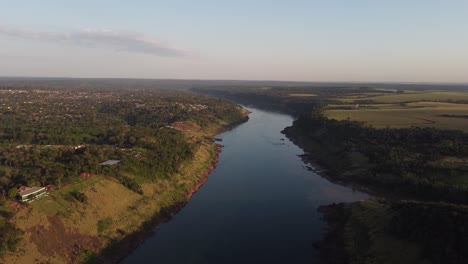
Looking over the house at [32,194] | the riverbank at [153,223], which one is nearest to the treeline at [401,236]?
the riverbank at [153,223]

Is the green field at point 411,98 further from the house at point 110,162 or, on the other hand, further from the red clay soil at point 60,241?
the red clay soil at point 60,241

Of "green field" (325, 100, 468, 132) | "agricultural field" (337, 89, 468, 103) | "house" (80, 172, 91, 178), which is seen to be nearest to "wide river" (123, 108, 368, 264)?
"house" (80, 172, 91, 178)

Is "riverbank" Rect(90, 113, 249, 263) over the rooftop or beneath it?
beneath

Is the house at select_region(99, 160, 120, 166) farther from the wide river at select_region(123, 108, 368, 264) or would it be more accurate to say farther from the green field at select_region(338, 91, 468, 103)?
the green field at select_region(338, 91, 468, 103)

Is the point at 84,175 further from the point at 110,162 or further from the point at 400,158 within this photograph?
the point at 400,158

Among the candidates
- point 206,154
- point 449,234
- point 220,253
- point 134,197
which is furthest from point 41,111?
point 449,234

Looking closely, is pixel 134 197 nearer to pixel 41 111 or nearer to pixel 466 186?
pixel 466 186
